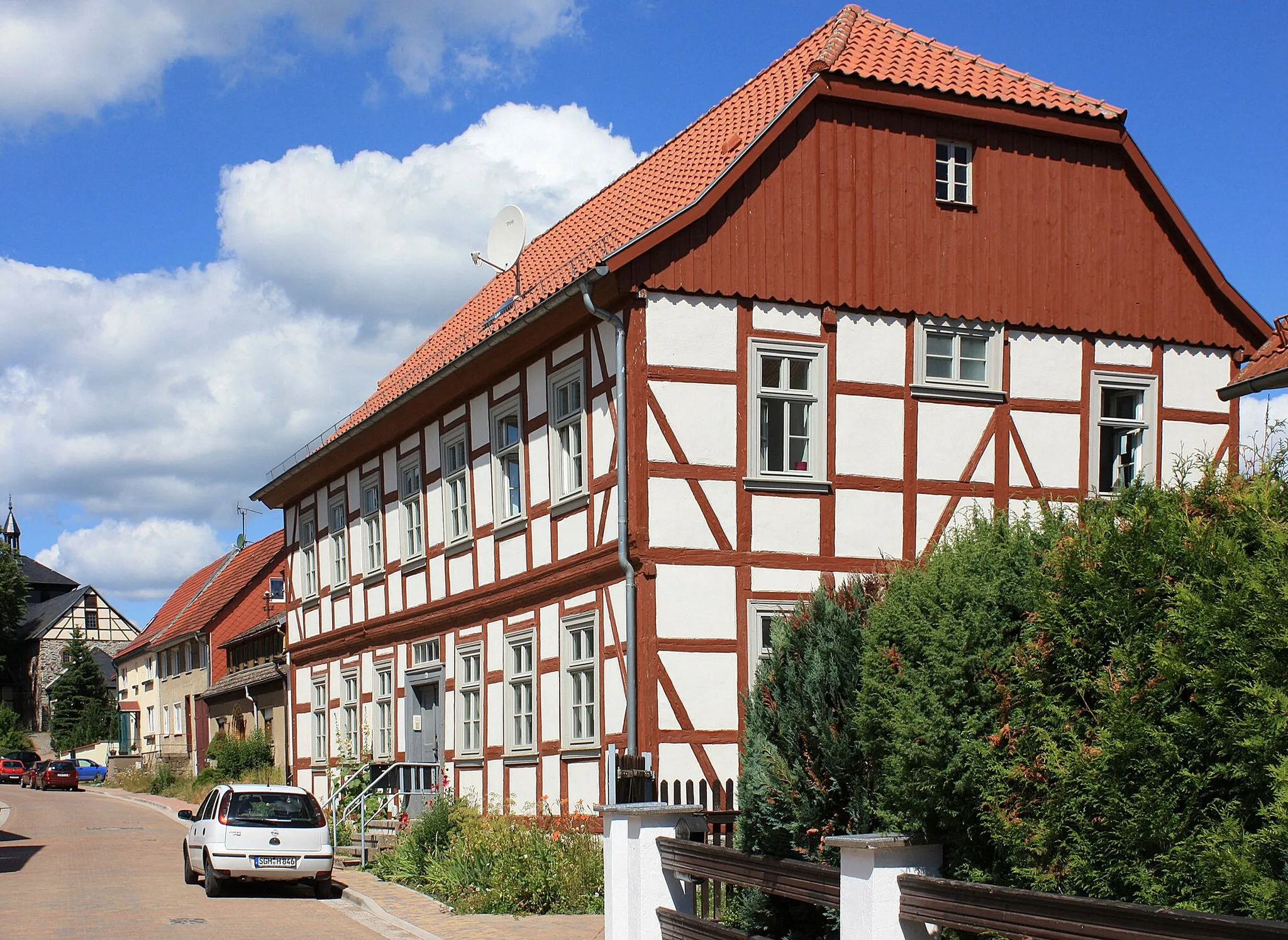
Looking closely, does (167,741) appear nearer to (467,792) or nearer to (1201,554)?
(467,792)

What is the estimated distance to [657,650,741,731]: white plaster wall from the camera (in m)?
17.2

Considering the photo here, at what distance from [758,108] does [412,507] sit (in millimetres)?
9395

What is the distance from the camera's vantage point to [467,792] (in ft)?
74.2

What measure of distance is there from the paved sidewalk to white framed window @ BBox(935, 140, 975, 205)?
10.0 m

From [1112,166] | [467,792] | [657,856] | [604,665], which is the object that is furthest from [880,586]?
[467,792]

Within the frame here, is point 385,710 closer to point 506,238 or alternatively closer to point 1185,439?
point 506,238

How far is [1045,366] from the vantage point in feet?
64.1

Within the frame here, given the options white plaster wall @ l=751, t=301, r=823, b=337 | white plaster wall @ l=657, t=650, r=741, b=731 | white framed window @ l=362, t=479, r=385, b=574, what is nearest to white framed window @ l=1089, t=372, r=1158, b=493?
white plaster wall @ l=751, t=301, r=823, b=337

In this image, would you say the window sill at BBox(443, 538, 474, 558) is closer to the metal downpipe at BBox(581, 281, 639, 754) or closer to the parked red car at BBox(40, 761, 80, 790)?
the metal downpipe at BBox(581, 281, 639, 754)

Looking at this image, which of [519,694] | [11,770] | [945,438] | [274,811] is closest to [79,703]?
[11,770]

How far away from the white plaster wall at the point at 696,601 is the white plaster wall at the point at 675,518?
0.28m

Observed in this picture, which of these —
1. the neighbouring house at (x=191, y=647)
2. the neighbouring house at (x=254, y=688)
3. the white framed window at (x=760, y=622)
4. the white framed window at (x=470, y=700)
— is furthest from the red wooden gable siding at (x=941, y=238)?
the neighbouring house at (x=191, y=647)

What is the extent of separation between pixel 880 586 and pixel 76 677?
83.5m

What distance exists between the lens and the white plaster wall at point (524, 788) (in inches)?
789
